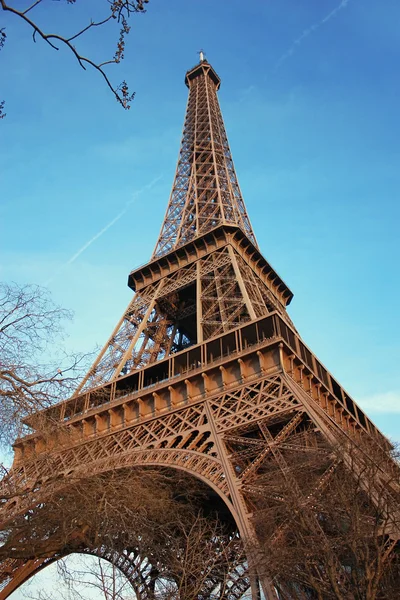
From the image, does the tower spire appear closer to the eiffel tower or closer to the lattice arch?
the eiffel tower

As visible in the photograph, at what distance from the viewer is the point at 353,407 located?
25.7 m

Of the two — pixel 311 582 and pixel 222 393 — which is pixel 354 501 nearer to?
pixel 311 582

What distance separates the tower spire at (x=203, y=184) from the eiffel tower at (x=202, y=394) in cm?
51

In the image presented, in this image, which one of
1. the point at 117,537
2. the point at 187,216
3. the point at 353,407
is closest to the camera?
the point at 117,537

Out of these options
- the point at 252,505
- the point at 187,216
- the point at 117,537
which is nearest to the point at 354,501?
the point at 252,505

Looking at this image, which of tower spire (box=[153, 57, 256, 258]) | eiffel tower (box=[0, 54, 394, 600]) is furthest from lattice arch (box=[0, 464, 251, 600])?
tower spire (box=[153, 57, 256, 258])

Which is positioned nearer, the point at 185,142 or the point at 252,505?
the point at 252,505

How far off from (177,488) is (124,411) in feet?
15.4

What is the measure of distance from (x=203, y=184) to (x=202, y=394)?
86.9 feet

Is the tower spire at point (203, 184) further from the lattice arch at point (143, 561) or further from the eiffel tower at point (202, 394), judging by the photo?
the lattice arch at point (143, 561)

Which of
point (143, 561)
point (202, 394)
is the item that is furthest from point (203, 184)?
point (143, 561)

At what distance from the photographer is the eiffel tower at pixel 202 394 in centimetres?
1658

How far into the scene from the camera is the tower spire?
3912 centimetres

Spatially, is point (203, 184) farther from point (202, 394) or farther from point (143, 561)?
point (143, 561)
